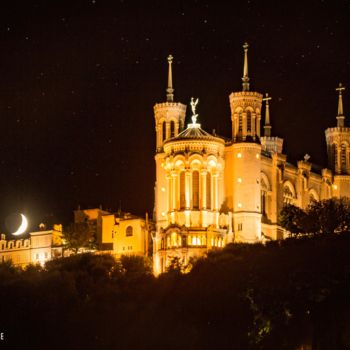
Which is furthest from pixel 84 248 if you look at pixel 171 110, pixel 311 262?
pixel 311 262

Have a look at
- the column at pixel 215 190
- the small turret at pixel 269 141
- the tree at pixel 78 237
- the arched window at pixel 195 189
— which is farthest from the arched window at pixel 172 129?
the small turret at pixel 269 141

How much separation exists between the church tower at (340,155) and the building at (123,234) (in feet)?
54.3

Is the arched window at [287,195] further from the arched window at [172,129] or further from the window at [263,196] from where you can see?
the arched window at [172,129]

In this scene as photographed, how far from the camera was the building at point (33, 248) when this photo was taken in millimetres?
118156

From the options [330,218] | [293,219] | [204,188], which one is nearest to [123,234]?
[204,188]

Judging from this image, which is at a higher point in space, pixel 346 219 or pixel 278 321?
pixel 346 219

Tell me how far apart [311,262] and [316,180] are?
30374 millimetres

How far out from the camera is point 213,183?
4156 inches

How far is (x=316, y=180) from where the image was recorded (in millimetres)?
118000

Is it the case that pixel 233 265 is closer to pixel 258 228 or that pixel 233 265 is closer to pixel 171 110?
pixel 258 228

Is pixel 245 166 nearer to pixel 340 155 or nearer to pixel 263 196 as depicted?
pixel 263 196

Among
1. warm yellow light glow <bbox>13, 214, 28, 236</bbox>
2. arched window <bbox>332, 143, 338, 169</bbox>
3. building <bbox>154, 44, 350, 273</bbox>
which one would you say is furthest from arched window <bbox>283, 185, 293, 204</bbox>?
warm yellow light glow <bbox>13, 214, 28, 236</bbox>

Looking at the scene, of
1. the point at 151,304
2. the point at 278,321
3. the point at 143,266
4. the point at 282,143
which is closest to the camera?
the point at 278,321

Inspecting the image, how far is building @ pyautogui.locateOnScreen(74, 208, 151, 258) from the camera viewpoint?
A: 112500 mm
